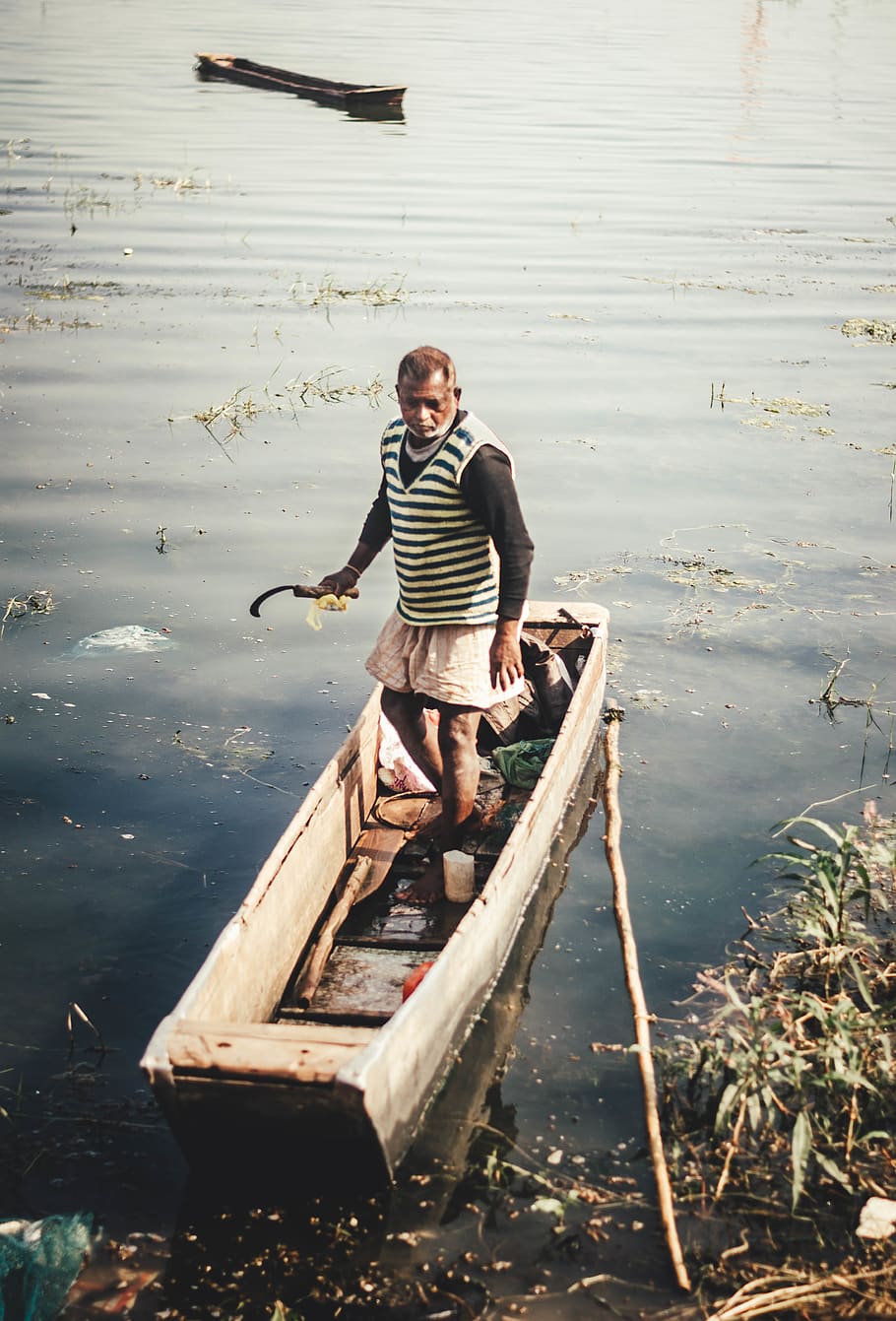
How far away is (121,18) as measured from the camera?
121ft

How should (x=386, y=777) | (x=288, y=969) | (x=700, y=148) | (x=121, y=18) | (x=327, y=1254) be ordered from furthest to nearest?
(x=121, y=18), (x=700, y=148), (x=386, y=777), (x=288, y=969), (x=327, y=1254)

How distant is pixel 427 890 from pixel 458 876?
0.46ft

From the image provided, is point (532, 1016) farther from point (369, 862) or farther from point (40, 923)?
point (40, 923)

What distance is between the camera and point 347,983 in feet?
14.9

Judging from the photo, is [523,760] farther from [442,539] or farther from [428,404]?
[428,404]

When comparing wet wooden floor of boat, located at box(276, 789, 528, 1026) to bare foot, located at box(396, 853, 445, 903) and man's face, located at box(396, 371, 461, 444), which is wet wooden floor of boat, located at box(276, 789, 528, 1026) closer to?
bare foot, located at box(396, 853, 445, 903)

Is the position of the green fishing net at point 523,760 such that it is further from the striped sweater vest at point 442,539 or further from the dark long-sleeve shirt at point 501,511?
the dark long-sleeve shirt at point 501,511

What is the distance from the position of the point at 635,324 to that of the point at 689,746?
7.42 meters

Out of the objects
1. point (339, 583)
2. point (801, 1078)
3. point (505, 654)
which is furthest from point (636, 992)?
point (339, 583)

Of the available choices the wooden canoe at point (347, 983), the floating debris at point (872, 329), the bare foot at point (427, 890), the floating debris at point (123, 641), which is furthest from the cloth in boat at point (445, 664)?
the floating debris at point (872, 329)

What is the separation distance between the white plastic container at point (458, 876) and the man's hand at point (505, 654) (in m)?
0.63

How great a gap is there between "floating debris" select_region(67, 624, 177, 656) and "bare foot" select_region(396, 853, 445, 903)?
2.59 m

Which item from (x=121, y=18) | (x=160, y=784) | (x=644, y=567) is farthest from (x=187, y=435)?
(x=121, y=18)

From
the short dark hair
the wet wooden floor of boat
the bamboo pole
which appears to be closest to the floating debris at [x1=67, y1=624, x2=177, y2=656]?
the wet wooden floor of boat
